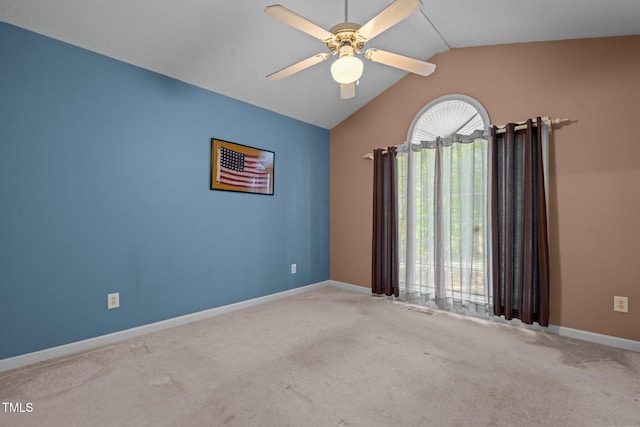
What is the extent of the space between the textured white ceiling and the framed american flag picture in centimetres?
59

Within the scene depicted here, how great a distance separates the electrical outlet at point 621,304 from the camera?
2.32 m

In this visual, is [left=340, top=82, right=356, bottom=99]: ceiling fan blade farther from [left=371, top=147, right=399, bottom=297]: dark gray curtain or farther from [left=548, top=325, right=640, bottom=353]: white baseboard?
[left=548, top=325, right=640, bottom=353]: white baseboard

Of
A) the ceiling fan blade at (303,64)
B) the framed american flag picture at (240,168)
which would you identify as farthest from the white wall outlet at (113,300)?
the ceiling fan blade at (303,64)

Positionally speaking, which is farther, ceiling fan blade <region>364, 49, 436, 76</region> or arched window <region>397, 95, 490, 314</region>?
arched window <region>397, 95, 490, 314</region>

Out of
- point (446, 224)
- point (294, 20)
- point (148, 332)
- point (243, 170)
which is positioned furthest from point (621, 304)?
point (148, 332)

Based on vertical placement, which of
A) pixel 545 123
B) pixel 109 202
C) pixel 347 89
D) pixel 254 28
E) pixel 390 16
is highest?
pixel 254 28

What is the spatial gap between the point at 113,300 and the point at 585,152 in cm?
412

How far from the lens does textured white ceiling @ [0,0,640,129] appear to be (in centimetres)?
210

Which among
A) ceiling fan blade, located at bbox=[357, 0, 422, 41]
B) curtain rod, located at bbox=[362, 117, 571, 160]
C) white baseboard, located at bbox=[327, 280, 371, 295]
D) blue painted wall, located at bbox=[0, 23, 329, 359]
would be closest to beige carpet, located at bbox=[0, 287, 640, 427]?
blue painted wall, located at bbox=[0, 23, 329, 359]

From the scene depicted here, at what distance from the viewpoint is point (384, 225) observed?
375cm

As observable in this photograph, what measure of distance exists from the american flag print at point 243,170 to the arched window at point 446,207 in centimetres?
167

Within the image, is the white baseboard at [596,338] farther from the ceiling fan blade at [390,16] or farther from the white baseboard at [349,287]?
the ceiling fan blade at [390,16]

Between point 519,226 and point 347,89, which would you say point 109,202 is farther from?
point 519,226

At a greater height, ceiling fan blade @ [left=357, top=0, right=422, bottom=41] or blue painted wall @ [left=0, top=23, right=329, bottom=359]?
ceiling fan blade @ [left=357, top=0, right=422, bottom=41]
